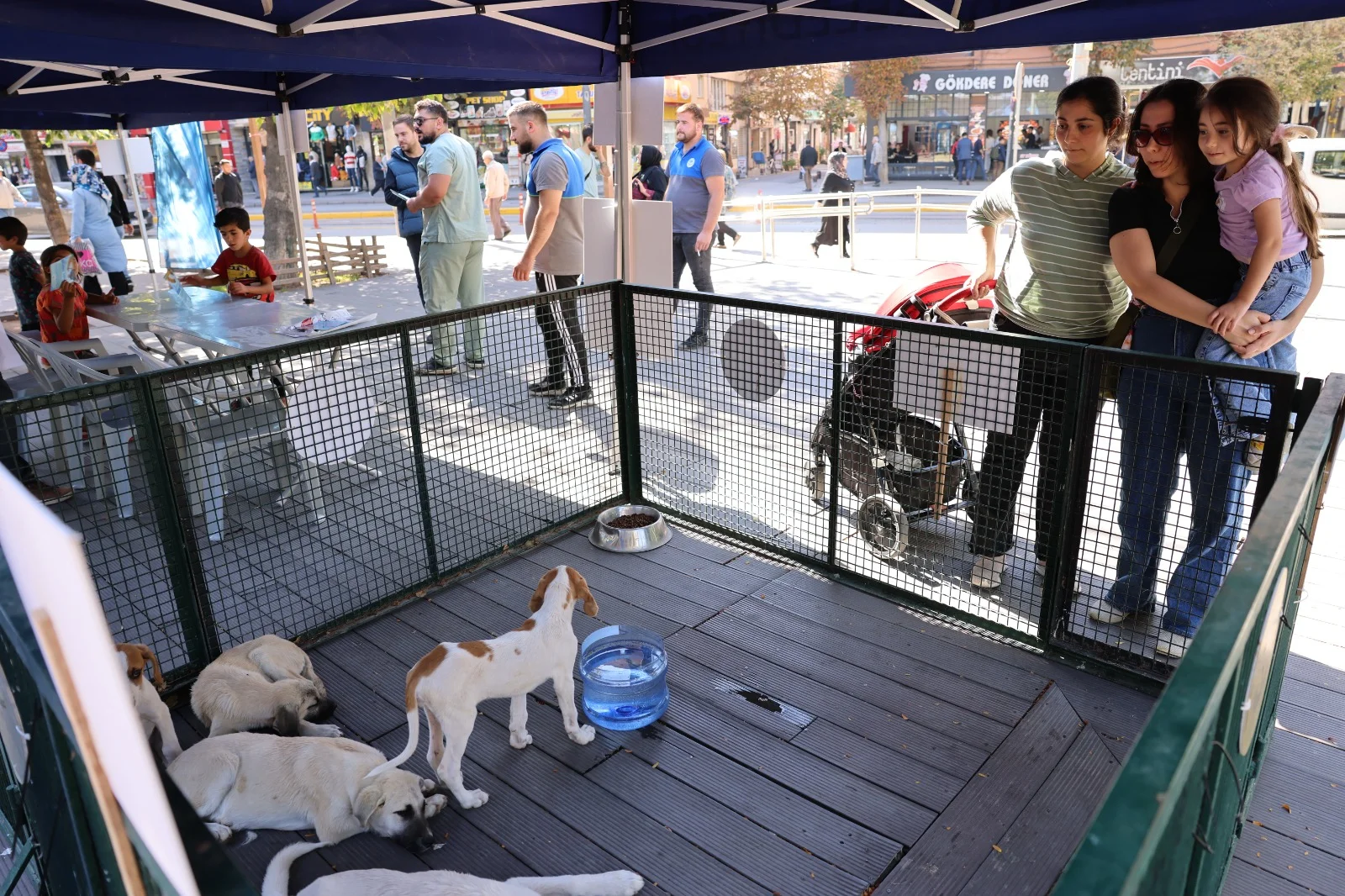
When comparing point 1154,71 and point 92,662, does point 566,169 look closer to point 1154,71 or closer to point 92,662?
point 92,662

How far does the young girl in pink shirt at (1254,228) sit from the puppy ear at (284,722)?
3.39m

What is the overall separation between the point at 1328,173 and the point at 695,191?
1642 centimetres

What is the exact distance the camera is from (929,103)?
39.3 m

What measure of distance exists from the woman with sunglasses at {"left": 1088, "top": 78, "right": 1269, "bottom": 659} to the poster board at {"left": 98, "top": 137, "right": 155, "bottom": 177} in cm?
1418

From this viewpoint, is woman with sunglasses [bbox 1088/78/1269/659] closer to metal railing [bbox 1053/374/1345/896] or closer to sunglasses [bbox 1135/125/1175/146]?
sunglasses [bbox 1135/125/1175/146]

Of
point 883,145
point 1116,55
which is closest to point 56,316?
point 1116,55

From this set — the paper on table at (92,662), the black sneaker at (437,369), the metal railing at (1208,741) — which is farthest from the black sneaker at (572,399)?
the paper on table at (92,662)

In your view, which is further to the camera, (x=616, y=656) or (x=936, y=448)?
(x=936, y=448)

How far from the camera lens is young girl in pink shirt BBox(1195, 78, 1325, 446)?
2.93 meters

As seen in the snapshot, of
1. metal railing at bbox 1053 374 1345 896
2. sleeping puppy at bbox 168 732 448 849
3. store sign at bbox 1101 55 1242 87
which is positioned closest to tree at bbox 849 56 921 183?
store sign at bbox 1101 55 1242 87

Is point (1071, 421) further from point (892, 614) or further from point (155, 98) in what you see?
point (155, 98)

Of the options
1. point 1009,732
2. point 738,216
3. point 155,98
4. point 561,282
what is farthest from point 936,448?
point 738,216

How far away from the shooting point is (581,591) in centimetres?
317

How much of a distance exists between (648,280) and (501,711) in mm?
3074
